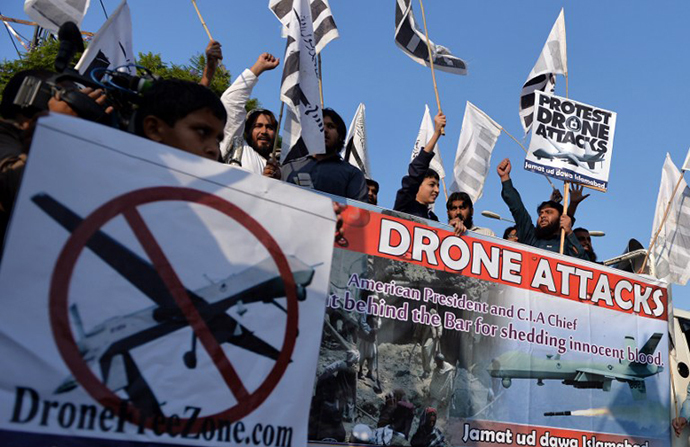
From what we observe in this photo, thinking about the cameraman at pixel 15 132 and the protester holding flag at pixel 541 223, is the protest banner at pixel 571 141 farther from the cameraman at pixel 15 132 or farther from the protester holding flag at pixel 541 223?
the cameraman at pixel 15 132

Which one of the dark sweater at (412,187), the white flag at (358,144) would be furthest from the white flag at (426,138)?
the dark sweater at (412,187)

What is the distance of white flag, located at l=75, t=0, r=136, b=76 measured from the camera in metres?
5.99

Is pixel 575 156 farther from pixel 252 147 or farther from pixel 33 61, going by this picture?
pixel 33 61

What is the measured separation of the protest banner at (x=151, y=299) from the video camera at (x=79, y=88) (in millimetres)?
278

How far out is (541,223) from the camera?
21.0 feet

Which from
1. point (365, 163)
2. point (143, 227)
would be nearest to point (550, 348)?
point (143, 227)

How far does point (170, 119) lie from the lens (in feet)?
7.76

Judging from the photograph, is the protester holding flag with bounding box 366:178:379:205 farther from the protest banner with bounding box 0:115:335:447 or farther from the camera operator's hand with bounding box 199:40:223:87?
the protest banner with bounding box 0:115:335:447

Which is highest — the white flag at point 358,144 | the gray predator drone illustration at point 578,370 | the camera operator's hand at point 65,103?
the white flag at point 358,144

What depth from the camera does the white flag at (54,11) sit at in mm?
6484

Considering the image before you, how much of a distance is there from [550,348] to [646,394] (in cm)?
99

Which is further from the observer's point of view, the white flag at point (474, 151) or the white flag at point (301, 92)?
the white flag at point (474, 151)

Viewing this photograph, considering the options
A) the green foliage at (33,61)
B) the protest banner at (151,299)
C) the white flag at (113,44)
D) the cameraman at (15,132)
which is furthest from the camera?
the green foliage at (33,61)

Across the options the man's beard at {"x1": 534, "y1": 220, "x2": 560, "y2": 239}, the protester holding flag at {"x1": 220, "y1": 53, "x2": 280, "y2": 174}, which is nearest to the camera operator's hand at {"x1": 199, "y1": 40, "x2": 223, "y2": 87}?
the protester holding flag at {"x1": 220, "y1": 53, "x2": 280, "y2": 174}
